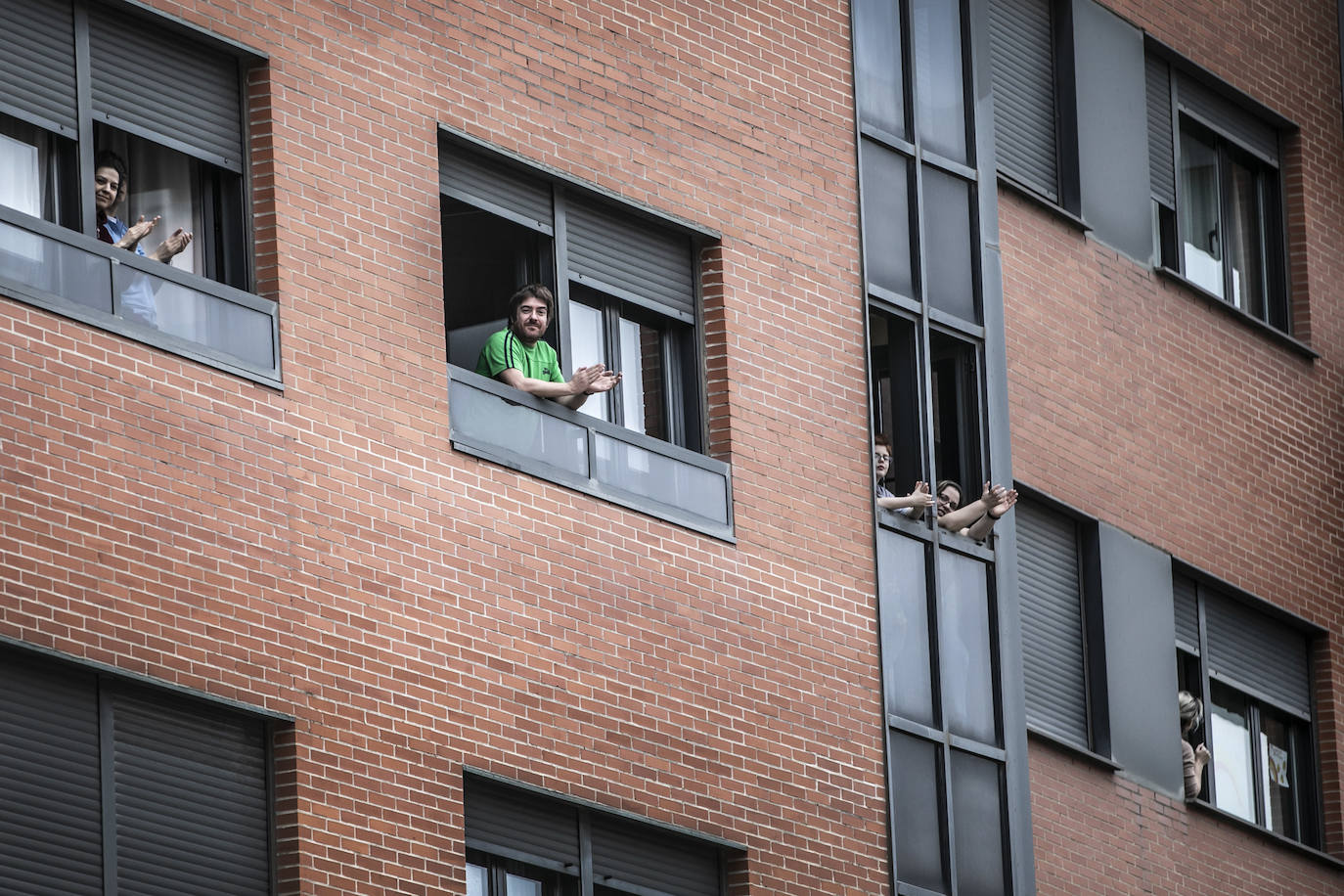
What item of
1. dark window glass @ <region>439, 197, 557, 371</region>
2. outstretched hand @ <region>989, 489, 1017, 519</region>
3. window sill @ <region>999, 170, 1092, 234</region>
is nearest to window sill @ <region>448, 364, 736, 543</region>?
dark window glass @ <region>439, 197, 557, 371</region>

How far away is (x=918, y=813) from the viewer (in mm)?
20859

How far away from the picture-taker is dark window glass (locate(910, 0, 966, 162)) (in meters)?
22.7

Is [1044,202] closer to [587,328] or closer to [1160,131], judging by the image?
[1160,131]

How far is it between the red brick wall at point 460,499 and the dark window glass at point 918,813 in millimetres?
288

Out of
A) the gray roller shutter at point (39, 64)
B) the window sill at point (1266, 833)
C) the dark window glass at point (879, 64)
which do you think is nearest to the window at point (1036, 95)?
the dark window glass at point (879, 64)

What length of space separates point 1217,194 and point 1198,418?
2.83 metres

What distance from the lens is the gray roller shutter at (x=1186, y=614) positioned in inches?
976

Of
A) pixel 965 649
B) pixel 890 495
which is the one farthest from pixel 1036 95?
pixel 965 649

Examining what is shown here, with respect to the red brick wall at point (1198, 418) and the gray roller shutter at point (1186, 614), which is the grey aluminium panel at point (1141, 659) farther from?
the gray roller shutter at point (1186, 614)

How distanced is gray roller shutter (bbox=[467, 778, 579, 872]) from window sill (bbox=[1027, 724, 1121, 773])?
5.16m

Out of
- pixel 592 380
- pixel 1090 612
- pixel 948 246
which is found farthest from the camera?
pixel 1090 612

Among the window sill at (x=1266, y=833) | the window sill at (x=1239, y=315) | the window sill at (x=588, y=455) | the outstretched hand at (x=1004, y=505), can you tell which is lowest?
the window sill at (x=1266, y=833)

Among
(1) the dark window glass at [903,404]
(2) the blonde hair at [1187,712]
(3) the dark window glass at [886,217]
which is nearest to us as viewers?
(3) the dark window glass at [886,217]

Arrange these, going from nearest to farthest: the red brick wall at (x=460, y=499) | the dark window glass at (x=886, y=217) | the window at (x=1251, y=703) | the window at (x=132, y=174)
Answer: the red brick wall at (x=460, y=499)
the window at (x=132, y=174)
the dark window glass at (x=886, y=217)
the window at (x=1251, y=703)
